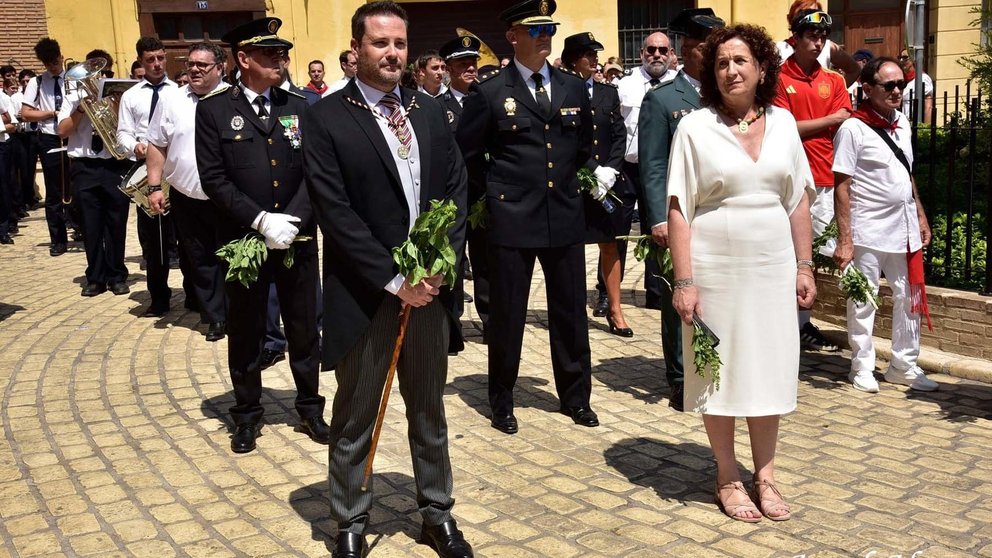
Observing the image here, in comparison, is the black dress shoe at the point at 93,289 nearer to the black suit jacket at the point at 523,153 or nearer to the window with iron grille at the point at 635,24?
the black suit jacket at the point at 523,153

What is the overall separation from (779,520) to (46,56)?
1099 cm

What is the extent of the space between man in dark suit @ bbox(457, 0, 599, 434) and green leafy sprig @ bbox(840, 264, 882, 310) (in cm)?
177

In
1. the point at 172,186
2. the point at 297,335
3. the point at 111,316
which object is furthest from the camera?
the point at 111,316

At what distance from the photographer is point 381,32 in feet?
→ 14.4

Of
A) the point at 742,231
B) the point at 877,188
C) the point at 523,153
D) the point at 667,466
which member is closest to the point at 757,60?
the point at 742,231

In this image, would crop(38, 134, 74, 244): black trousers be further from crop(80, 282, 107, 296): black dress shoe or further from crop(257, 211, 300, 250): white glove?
crop(257, 211, 300, 250): white glove

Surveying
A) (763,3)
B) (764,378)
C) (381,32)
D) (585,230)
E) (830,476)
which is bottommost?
(830,476)

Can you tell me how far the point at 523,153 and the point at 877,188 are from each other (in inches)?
95.3

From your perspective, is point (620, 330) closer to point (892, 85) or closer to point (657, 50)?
point (657, 50)

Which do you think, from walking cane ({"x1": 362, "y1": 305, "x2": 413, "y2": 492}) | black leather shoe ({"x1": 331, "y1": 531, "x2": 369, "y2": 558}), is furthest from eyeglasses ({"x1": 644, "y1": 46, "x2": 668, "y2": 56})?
black leather shoe ({"x1": 331, "y1": 531, "x2": 369, "y2": 558})

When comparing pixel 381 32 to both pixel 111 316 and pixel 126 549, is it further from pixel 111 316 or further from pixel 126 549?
pixel 111 316

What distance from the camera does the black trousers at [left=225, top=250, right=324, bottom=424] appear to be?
6.12 metres

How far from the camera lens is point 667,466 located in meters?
5.69

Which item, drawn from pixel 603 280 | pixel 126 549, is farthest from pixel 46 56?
pixel 126 549
